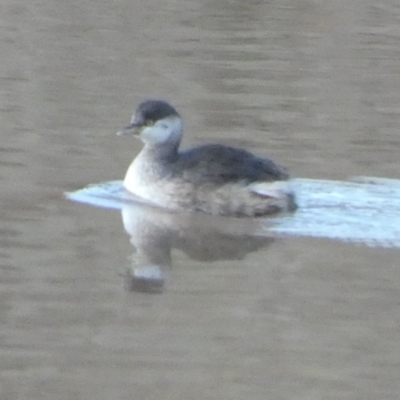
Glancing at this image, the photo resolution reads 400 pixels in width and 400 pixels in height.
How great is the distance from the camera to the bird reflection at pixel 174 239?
26.4 ft

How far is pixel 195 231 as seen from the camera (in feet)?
29.7

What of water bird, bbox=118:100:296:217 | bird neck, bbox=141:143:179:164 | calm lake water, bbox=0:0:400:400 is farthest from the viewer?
bird neck, bbox=141:143:179:164

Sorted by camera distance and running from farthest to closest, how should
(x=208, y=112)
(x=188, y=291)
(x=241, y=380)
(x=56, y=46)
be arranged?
(x=56, y=46)
(x=208, y=112)
(x=188, y=291)
(x=241, y=380)

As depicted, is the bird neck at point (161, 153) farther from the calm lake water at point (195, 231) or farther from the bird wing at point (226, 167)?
the calm lake water at point (195, 231)

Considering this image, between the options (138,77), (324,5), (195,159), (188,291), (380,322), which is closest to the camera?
(380,322)

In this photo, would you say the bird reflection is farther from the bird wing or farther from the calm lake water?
the bird wing

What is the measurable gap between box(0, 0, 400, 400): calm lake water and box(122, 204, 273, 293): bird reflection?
0.05m

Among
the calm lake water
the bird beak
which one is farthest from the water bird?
the calm lake water

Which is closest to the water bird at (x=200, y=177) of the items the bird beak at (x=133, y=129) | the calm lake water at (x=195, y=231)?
the bird beak at (x=133, y=129)

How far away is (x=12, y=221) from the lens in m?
8.80

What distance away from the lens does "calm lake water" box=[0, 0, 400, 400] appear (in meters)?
6.50

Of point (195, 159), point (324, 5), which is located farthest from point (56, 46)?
point (195, 159)

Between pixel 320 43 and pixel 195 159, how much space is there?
626 centimetres

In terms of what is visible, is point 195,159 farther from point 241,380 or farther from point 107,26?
point 107,26
